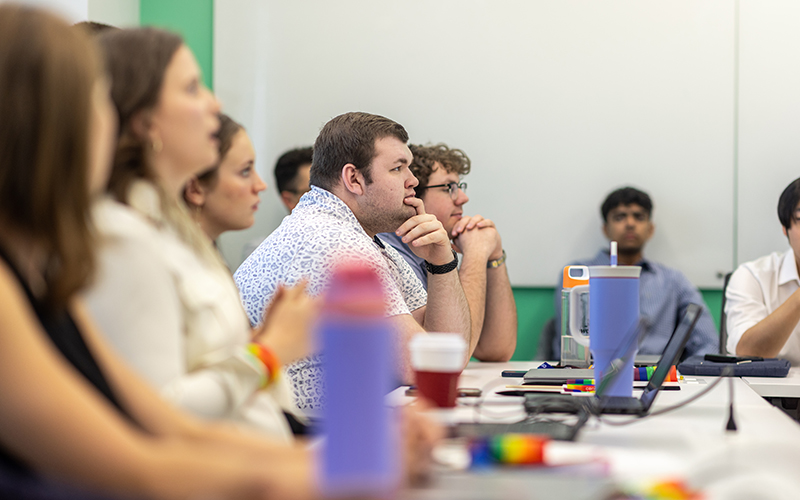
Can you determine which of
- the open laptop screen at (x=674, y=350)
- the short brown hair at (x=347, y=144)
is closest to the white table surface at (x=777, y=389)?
the open laptop screen at (x=674, y=350)

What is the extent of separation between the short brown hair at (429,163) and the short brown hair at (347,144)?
52 centimetres

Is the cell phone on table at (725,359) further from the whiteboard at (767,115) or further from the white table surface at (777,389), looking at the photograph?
the whiteboard at (767,115)

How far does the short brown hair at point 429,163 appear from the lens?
9.09ft

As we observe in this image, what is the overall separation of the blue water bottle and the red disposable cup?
2.03 feet

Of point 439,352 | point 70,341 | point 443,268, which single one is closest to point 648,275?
point 443,268

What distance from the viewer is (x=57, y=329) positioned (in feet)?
2.42

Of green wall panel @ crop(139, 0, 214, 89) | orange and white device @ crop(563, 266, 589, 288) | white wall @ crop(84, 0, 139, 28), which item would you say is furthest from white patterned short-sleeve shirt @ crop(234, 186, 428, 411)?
green wall panel @ crop(139, 0, 214, 89)

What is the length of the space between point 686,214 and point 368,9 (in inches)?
70.5

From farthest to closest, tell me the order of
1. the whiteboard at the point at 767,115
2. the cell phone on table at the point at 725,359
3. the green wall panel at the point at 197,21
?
the green wall panel at the point at 197,21 < the whiteboard at the point at 767,115 < the cell phone on table at the point at 725,359

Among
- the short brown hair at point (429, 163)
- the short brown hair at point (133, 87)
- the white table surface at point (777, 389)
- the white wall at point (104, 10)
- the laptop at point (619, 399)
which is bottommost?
the white table surface at point (777, 389)

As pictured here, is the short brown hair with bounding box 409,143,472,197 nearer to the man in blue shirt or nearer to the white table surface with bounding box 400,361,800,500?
the man in blue shirt

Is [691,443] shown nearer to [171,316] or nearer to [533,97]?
[171,316]

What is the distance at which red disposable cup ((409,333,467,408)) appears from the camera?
3.75ft

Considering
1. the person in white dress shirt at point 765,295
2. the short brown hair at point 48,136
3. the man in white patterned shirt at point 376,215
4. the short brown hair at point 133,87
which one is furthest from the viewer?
the person in white dress shirt at point 765,295
